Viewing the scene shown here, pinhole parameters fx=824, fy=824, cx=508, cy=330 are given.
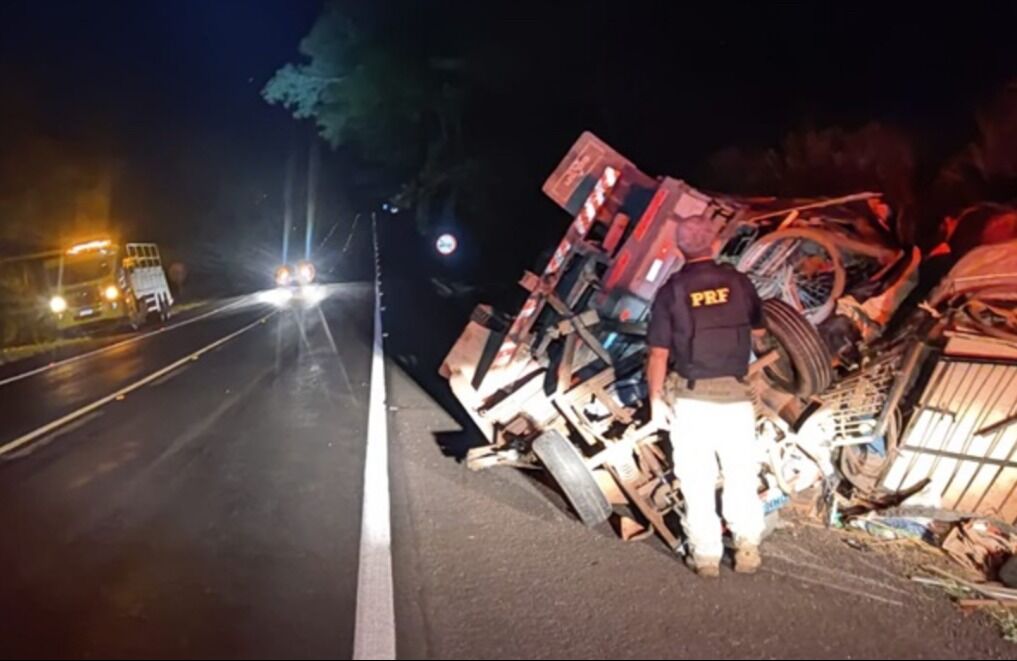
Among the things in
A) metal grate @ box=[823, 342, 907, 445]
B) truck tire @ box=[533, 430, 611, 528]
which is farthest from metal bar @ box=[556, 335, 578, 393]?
metal grate @ box=[823, 342, 907, 445]

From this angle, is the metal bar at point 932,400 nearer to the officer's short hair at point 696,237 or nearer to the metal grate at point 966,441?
the metal grate at point 966,441

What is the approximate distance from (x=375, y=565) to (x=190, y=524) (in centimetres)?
169

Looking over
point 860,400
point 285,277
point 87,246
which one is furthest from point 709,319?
point 285,277

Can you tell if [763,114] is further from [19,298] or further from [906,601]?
[19,298]

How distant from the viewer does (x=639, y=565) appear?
15.8 feet

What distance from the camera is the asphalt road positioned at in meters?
4.03

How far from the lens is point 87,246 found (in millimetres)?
22953

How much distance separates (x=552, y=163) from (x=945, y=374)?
819 inches

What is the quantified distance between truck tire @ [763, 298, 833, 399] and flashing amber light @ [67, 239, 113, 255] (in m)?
22.0

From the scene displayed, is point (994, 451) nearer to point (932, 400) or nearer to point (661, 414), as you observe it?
point (932, 400)

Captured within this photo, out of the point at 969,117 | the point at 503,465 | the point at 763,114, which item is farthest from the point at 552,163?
the point at 503,465

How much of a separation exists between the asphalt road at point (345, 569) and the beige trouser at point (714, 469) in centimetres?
27

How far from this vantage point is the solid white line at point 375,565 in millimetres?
4035

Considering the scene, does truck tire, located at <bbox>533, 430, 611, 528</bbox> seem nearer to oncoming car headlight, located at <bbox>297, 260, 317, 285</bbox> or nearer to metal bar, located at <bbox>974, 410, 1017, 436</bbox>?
metal bar, located at <bbox>974, 410, 1017, 436</bbox>
